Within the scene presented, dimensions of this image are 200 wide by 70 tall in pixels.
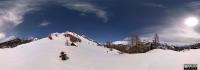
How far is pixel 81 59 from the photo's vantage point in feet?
320

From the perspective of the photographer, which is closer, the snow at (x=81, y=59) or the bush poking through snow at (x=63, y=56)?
the snow at (x=81, y=59)

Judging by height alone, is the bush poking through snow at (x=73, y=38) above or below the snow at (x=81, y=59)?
above

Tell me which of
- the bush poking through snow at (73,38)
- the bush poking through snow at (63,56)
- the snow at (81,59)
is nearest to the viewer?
the snow at (81,59)

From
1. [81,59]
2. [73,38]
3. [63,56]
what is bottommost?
[81,59]

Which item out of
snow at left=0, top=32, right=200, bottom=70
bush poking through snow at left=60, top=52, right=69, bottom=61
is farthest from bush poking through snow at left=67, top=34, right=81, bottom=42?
bush poking through snow at left=60, top=52, right=69, bottom=61

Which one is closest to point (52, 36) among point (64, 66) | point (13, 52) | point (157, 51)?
point (13, 52)

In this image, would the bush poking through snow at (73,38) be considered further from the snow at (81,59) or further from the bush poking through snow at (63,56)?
the bush poking through snow at (63,56)

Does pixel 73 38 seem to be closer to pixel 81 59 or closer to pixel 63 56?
pixel 81 59

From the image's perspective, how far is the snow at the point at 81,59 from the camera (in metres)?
91.1

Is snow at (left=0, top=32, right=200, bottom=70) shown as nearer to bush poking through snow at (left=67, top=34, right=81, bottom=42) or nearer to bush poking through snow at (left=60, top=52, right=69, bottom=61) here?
bush poking through snow at (left=60, top=52, right=69, bottom=61)

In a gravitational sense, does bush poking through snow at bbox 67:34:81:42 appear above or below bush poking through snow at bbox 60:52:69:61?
above

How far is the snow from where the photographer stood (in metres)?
91.1

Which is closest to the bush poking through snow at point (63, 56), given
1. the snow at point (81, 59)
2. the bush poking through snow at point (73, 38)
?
the snow at point (81, 59)

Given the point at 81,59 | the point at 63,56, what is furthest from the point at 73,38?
the point at 63,56
